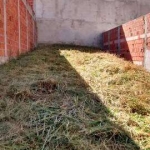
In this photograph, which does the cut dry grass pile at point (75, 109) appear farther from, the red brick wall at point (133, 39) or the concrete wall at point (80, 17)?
the concrete wall at point (80, 17)

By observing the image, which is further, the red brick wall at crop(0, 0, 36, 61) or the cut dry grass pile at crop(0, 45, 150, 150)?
the red brick wall at crop(0, 0, 36, 61)

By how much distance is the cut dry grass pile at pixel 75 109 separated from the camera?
1.99m

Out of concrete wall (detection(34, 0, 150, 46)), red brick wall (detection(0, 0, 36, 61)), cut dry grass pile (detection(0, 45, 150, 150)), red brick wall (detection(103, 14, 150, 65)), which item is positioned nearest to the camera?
cut dry grass pile (detection(0, 45, 150, 150))

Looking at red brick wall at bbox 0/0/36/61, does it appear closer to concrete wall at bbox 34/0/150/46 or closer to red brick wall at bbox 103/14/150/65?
red brick wall at bbox 103/14/150/65

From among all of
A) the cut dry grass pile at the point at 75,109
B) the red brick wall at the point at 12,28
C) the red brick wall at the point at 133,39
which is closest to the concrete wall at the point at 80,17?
the red brick wall at the point at 133,39

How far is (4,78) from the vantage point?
339 cm

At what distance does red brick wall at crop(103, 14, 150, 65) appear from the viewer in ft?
15.4

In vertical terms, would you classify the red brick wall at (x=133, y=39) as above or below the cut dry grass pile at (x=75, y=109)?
above

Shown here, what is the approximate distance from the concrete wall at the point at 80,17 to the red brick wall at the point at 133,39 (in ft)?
6.57

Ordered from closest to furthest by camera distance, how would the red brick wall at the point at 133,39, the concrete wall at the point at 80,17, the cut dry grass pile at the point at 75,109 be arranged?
1. the cut dry grass pile at the point at 75,109
2. the red brick wall at the point at 133,39
3. the concrete wall at the point at 80,17

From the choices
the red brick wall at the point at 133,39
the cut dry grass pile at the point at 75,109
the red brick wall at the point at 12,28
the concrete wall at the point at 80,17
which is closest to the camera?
the cut dry grass pile at the point at 75,109

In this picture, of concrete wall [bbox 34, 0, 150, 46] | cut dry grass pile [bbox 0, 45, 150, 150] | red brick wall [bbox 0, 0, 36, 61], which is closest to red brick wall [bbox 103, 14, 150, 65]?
cut dry grass pile [bbox 0, 45, 150, 150]

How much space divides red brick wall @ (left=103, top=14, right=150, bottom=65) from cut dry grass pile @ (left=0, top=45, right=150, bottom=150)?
980 millimetres

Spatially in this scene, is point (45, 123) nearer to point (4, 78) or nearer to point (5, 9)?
point (4, 78)
